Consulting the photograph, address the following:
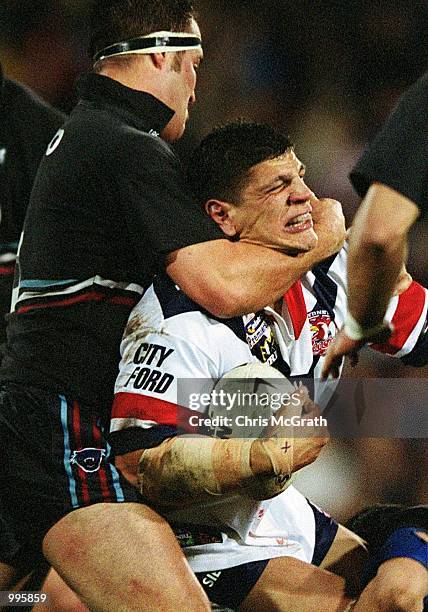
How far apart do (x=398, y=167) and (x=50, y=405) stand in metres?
0.68

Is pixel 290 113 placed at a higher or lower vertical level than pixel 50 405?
higher

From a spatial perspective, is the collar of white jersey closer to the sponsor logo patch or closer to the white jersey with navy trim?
the white jersey with navy trim

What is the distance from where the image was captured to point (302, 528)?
1.69 m

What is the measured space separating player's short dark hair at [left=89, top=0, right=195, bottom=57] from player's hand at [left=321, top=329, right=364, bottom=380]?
59cm

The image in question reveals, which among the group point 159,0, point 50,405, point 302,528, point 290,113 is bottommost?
point 302,528

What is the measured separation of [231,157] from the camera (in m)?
1.61

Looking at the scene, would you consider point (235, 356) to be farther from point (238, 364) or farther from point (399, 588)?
point (399, 588)

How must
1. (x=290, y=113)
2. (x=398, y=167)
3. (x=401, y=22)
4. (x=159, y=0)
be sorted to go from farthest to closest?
(x=290, y=113) < (x=401, y=22) < (x=159, y=0) < (x=398, y=167)

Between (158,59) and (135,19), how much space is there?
0.08m

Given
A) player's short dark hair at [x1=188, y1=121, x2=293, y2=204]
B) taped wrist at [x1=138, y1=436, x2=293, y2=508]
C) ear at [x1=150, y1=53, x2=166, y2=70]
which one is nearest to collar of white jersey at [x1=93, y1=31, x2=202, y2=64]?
ear at [x1=150, y1=53, x2=166, y2=70]

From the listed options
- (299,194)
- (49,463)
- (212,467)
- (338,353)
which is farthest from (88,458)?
(299,194)

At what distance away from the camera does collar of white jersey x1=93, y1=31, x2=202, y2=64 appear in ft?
5.31

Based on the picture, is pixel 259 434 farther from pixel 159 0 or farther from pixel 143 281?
pixel 159 0

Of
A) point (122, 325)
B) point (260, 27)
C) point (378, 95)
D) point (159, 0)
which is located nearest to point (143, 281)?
point (122, 325)
